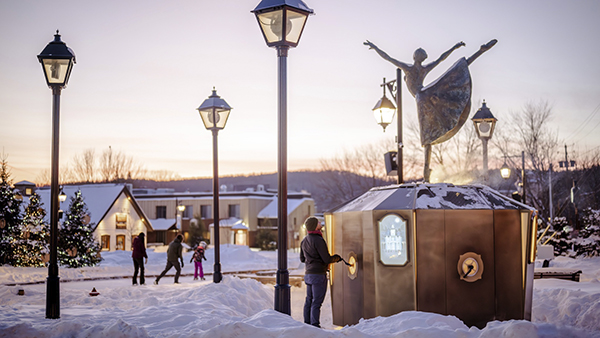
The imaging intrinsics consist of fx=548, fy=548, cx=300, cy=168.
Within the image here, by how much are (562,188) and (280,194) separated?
4146 centimetres

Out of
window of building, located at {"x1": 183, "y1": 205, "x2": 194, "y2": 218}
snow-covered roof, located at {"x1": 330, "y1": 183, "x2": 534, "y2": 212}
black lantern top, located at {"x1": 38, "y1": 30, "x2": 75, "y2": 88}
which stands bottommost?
window of building, located at {"x1": 183, "y1": 205, "x2": 194, "y2": 218}

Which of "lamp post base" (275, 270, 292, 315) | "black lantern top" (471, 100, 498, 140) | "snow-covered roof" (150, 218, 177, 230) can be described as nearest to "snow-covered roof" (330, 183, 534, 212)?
"lamp post base" (275, 270, 292, 315)

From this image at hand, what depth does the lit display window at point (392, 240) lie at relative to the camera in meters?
9.43

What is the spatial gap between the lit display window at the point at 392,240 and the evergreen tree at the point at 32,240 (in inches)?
826

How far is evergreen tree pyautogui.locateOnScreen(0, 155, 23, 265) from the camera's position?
80.3 ft

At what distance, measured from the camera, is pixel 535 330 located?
651cm

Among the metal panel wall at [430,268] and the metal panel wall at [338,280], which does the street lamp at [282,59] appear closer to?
the metal panel wall at [430,268]

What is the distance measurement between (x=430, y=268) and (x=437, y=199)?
47.5 inches

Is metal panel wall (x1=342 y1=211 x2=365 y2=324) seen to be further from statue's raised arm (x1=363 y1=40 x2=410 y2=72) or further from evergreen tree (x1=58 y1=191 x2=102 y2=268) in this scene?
evergreen tree (x1=58 y1=191 x2=102 y2=268)

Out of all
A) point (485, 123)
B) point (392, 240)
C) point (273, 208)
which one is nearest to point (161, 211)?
point (273, 208)

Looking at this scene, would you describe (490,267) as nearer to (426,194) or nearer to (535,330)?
(426,194)

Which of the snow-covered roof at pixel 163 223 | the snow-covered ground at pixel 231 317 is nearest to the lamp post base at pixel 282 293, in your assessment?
the snow-covered ground at pixel 231 317

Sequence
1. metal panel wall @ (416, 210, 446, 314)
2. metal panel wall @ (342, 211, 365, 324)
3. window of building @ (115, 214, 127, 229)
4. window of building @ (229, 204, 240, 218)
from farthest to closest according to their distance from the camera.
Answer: window of building @ (229, 204, 240, 218) < window of building @ (115, 214, 127, 229) < metal panel wall @ (342, 211, 365, 324) < metal panel wall @ (416, 210, 446, 314)

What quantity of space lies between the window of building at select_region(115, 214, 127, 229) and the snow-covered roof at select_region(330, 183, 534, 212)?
132 ft
